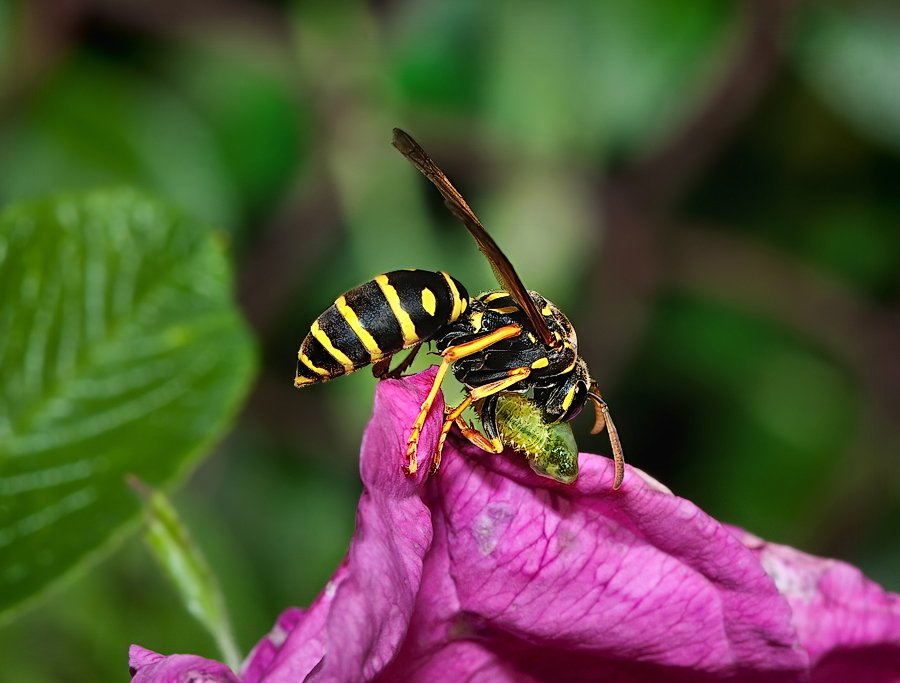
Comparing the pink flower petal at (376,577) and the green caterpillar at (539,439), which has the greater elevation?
the pink flower petal at (376,577)

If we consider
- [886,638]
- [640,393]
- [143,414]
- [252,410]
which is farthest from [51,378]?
[640,393]

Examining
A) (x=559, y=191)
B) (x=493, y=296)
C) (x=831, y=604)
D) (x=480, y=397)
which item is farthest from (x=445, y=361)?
(x=559, y=191)

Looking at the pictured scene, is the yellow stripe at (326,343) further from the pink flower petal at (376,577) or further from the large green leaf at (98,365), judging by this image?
the pink flower petal at (376,577)

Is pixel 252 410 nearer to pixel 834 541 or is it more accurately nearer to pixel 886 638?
Answer: pixel 834 541

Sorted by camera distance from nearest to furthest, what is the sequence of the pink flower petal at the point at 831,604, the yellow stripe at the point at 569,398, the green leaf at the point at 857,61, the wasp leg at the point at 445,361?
1. the wasp leg at the point at 445,361
2. the pink flower petal at the point at 831,604
3. the yellow stripe at the point at 569,398
4. the green leaf at the point at 857,61

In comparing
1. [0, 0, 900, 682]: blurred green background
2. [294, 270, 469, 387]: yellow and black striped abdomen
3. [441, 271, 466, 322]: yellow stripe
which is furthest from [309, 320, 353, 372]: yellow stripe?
[0, 0, 900, 682]: blurred green background

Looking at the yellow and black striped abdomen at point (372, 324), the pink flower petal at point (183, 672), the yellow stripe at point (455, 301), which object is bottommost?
the pink flower petal at point (183, 672)

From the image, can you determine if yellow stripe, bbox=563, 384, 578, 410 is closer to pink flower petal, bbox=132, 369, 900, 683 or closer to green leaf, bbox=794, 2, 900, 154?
pink flower petal, bbox=132, 369, 900, 683

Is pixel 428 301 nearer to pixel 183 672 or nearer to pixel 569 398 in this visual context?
pixel 569 398

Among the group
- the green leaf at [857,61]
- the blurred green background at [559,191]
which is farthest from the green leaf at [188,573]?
the green leaf at [857,61]
